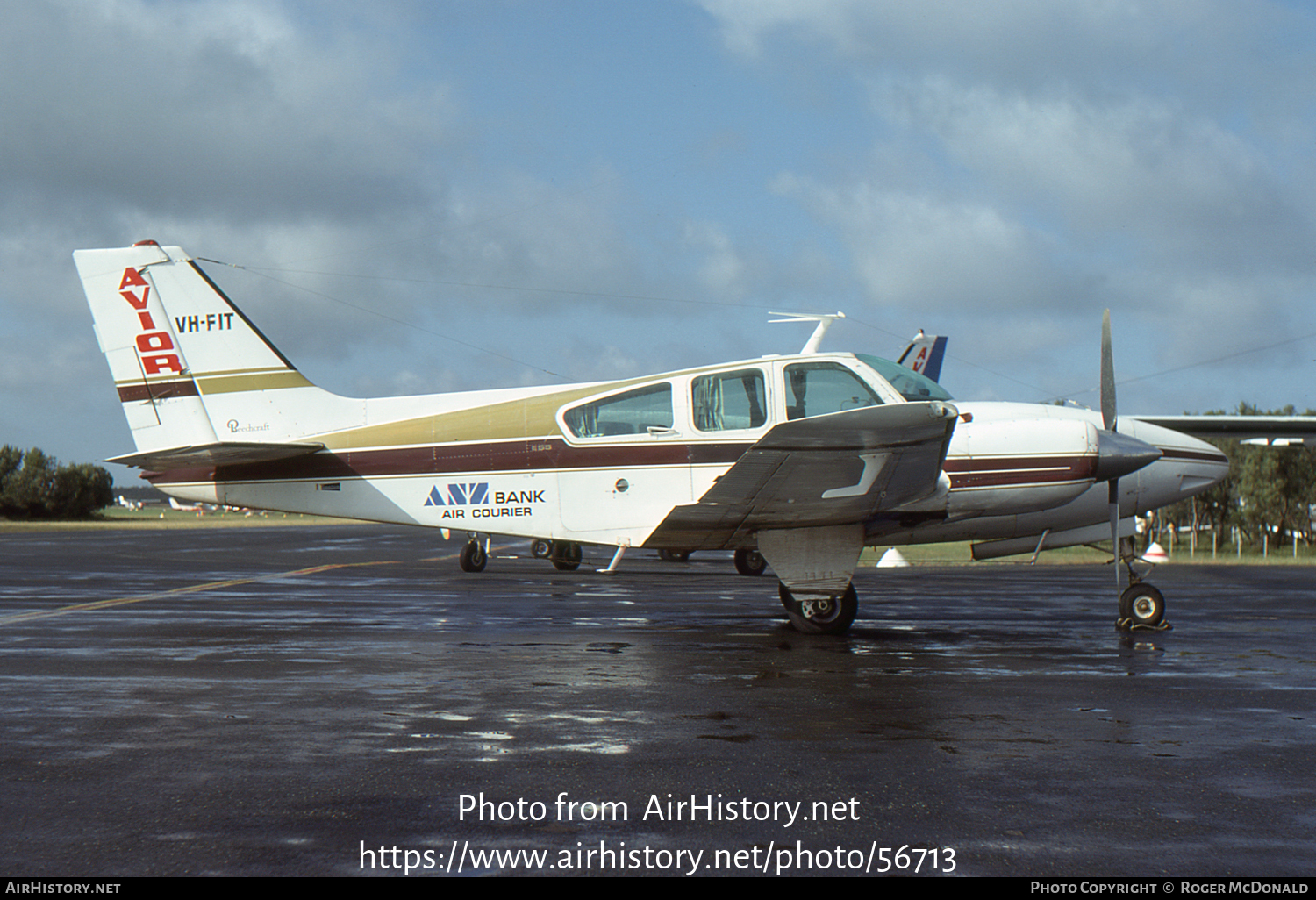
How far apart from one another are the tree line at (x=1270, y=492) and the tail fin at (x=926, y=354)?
1889cm

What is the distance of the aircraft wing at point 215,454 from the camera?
11383mm

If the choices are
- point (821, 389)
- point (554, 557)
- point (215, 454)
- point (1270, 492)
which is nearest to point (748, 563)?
point (554, 557)

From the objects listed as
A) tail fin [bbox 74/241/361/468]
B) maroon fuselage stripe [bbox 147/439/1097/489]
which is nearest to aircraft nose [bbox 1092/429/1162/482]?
maroon fuselage stripe [bbox 147/439/1097/489]

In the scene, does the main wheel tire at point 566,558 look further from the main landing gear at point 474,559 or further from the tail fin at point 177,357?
the tail fin at point 177,357

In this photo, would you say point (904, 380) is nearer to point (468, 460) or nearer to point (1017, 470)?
point (1017, 470)

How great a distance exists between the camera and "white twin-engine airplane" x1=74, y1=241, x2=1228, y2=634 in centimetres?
1023

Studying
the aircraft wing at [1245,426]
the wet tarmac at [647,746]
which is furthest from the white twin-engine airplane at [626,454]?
the aircraft wing at [1245,426]

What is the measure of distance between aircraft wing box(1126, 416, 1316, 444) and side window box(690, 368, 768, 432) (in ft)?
28.5

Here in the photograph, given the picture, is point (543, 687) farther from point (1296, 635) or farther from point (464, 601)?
point (1296, 635)

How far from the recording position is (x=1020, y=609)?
45.8ft

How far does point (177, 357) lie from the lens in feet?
41.2

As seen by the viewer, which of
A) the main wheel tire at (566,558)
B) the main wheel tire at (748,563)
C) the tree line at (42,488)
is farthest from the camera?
the tree line at (42,488)

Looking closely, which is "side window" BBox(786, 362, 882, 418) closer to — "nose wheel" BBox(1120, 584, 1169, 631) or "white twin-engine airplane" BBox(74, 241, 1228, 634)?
"white twin-engine airplane" BBox(74, 241, 1228, 634)

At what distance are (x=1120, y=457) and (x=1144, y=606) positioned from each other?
1697 millimetres
